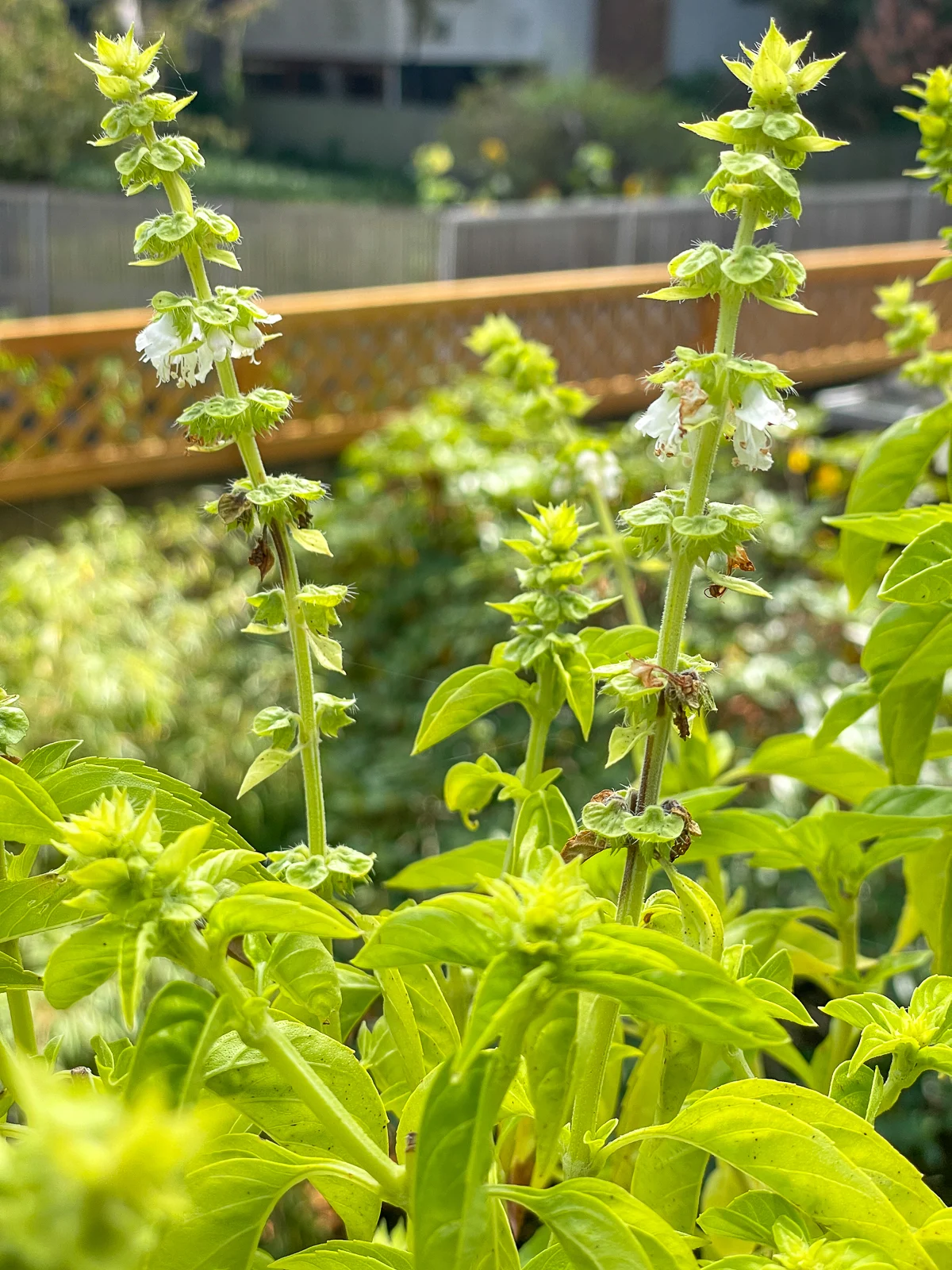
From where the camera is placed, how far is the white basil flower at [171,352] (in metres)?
0.31

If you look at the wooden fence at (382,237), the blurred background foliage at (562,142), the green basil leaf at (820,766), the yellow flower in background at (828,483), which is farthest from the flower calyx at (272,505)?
the blurred background foliage at (562,142)

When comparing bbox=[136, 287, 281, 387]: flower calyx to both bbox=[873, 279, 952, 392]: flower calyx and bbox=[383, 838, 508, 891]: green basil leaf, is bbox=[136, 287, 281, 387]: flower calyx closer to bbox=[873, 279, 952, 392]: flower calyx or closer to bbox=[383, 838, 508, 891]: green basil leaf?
bbox=[383, 838, 508, 891]: green basil leaf

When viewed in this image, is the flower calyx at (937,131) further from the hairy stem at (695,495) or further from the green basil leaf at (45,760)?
the green basil leaf at (45,760)

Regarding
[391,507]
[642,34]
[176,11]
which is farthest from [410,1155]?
[176,11]

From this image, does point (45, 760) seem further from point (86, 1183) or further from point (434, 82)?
point (434, 82)

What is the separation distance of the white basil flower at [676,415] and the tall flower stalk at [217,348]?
0.29 ft

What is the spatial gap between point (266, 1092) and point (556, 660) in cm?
13

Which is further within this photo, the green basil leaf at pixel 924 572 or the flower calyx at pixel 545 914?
the green basil leaf at pixel 924 572

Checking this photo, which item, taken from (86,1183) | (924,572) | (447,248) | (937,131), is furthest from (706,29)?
(86,1183)

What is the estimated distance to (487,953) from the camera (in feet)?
0.78

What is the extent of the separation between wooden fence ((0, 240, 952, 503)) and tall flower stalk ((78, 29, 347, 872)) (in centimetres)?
258

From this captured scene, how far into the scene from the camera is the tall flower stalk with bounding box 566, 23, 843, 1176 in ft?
0.89

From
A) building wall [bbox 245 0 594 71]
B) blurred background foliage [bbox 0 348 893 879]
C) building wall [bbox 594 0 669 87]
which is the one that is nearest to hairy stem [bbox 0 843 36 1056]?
blurred background foliage [bbox 0 348 893 879]

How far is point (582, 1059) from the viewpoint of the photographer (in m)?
0.28
